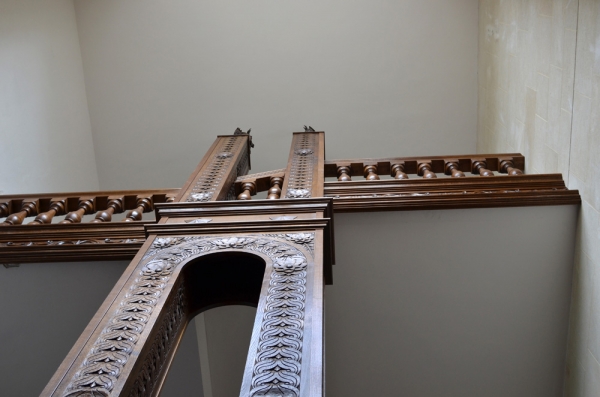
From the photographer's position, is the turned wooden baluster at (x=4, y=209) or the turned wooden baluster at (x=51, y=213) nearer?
the turned wooden baluster at (x=51, y=213)

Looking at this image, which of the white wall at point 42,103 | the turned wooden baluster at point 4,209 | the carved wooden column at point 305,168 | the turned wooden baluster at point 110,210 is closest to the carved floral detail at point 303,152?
the carved wooden column at point 305,168

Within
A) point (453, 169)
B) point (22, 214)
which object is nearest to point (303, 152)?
point (453, 169)

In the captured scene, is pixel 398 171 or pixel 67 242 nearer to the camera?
pixel 67 242

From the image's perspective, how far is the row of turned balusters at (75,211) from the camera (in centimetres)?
370

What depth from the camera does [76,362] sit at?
2.03 meters

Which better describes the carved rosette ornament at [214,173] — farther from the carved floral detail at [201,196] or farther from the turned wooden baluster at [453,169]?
the turned wooden baluster at [453,169]

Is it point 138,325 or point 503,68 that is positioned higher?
point 503,68

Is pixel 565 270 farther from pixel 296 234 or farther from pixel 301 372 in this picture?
pixel 301 372

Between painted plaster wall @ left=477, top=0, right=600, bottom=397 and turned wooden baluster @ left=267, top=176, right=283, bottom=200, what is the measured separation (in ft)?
5.45

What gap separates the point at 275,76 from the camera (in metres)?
6.50

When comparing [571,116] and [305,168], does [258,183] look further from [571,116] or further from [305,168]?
[571,116]

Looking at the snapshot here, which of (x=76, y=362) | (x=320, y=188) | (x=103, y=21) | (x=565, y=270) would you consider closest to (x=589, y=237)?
(x=565, y=270)

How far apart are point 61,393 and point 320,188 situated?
6.49 feet

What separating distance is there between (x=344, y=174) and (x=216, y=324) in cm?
125
